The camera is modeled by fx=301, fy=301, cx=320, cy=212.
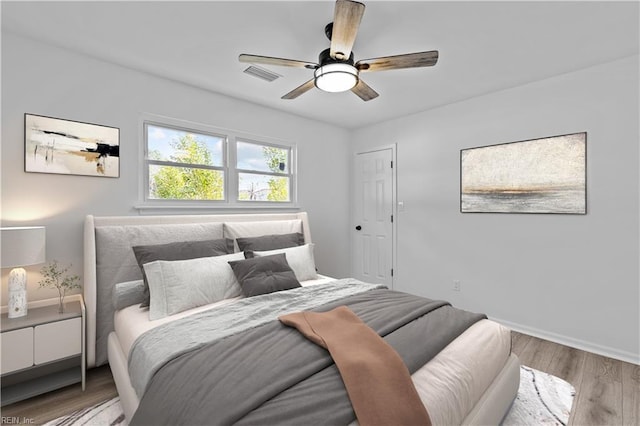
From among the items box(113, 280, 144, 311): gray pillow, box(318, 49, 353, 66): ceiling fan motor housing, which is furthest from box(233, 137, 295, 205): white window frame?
box(318, 49, 353, 66): ceiling fan motor housing

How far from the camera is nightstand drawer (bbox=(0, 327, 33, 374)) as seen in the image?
6.19 ft

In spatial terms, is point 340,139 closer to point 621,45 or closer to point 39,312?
point 621,45

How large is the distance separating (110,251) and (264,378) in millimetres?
1984

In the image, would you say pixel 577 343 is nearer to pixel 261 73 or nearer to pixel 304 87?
pixel 304 87

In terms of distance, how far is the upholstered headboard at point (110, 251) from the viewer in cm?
235

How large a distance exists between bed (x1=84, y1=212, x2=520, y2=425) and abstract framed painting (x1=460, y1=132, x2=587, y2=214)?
1.75 meters

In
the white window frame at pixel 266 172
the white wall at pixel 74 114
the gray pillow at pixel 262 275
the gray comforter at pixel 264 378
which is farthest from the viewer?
the white window frame at pixel 266 172

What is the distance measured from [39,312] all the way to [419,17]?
3406 millimetres

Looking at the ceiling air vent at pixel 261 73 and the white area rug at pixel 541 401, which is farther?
the ceiling air vent at pixel 261 73

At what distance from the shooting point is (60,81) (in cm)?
245

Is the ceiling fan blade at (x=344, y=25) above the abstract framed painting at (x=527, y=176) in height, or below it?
above

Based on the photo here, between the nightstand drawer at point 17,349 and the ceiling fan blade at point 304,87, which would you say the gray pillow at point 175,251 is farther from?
the ceiling fan blade at point 304,87

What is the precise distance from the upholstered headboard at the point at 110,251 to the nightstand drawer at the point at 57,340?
180mm

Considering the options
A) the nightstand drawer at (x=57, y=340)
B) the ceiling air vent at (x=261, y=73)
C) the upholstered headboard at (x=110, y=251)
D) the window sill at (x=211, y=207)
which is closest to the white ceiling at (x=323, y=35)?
the ceiling air vent at (x=261, y=73)
